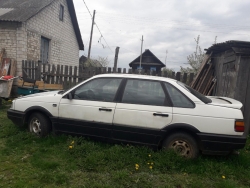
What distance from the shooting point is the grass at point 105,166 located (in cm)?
318

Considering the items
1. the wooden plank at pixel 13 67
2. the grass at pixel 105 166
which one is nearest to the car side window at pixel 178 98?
the grass at pixel 105 166

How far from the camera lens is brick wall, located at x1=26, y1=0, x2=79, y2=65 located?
11523 millimetres

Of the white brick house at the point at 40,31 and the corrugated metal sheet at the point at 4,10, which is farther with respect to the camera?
the corrugated metal sheet at the point at 4,10

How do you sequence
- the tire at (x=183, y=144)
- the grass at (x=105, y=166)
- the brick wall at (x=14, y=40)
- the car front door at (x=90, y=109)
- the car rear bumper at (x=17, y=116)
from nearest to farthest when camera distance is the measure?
1. the grass at (x=105, y=166)
2. the tire at (x=183, y=144)
3. the car front door at (x=90, y=109)
4. the car rear bumper at (x=17, y=116)
5. the brick wall at (x=14, y=40)

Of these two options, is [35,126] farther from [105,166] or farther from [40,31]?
[40,31]

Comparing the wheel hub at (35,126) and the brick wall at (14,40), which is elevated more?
the brick wall at (14,40)

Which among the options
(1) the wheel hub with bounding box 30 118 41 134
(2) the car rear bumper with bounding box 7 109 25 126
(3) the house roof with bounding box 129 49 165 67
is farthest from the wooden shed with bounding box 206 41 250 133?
(3) the house roof with bounding box 129 49 165 67

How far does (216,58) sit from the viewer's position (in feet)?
23.1

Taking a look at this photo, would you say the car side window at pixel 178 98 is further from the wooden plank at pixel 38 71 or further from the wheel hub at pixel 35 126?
the wooden plank at pixel 38 71

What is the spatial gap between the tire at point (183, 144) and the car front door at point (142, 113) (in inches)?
8.9

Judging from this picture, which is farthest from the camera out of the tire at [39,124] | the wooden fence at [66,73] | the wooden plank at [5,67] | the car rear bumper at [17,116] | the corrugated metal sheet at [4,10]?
the corrugated metal sheet at [4,10]

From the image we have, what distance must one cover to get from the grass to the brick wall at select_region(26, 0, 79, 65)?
850 centimetres

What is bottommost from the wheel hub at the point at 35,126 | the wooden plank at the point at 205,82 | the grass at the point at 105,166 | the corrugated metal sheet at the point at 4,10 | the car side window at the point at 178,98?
the grass at the point at 105,166

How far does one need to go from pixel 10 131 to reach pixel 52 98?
4.75 ft
